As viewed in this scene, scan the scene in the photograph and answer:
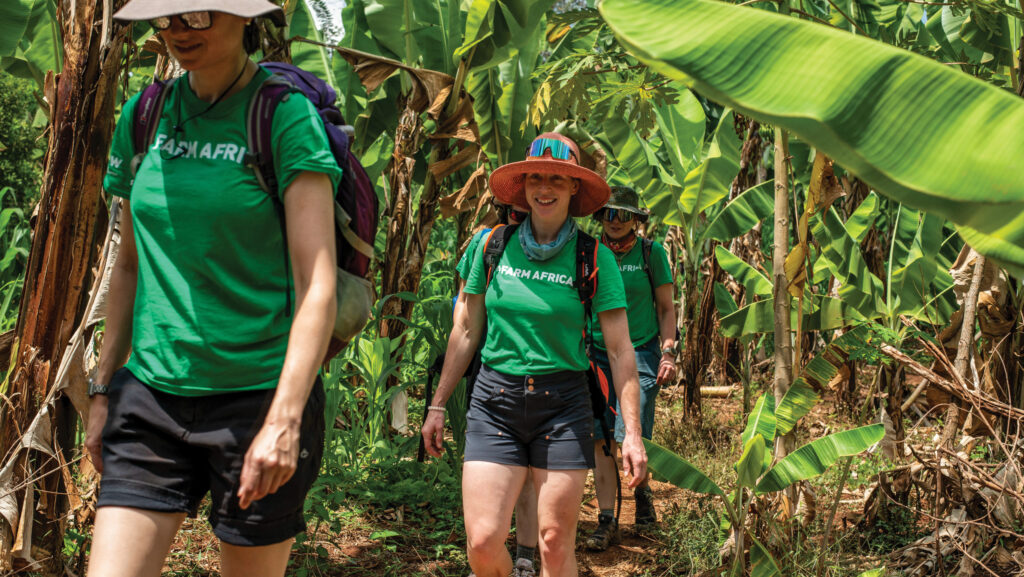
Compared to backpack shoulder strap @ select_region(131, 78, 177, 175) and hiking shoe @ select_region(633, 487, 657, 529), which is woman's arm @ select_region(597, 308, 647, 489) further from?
hiking shoe @ select_region(633, 487, 657, 529)

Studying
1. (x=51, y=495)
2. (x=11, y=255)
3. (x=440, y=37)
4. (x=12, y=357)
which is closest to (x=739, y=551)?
(x=51, y=495)

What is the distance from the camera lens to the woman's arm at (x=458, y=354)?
3.57 m

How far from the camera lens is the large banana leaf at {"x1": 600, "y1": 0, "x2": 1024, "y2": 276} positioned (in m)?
1.56

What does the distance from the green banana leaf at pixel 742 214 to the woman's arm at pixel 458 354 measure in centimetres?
398

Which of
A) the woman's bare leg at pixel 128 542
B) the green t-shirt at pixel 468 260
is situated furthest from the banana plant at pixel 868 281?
the woman's bare leg at pixel 128 542

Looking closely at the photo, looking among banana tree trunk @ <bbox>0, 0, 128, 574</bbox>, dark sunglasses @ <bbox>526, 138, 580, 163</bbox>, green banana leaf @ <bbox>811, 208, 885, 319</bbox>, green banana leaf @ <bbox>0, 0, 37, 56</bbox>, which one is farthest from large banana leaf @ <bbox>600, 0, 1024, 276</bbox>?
green banana leaf @ <bbox>0, 0, 37, 56</bbox>

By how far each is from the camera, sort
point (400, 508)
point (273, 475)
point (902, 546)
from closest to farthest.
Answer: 1. point (273, 475)
2. point (902, 546)
3. point (400, 508)

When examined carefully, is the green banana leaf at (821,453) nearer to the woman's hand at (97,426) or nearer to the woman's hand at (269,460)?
the woman's hand at (269,460)

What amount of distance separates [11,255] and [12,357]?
328 cm

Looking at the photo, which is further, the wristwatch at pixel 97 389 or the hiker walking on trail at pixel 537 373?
the hiker walking on trail at pixel 537 373

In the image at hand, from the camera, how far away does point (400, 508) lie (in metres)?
5.08

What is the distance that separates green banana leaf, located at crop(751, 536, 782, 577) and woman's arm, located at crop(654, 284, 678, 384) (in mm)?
1776

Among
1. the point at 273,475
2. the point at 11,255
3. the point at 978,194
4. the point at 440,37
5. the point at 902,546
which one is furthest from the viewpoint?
the point at 440,37

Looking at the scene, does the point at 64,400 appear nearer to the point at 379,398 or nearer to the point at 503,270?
the point at 503,270
